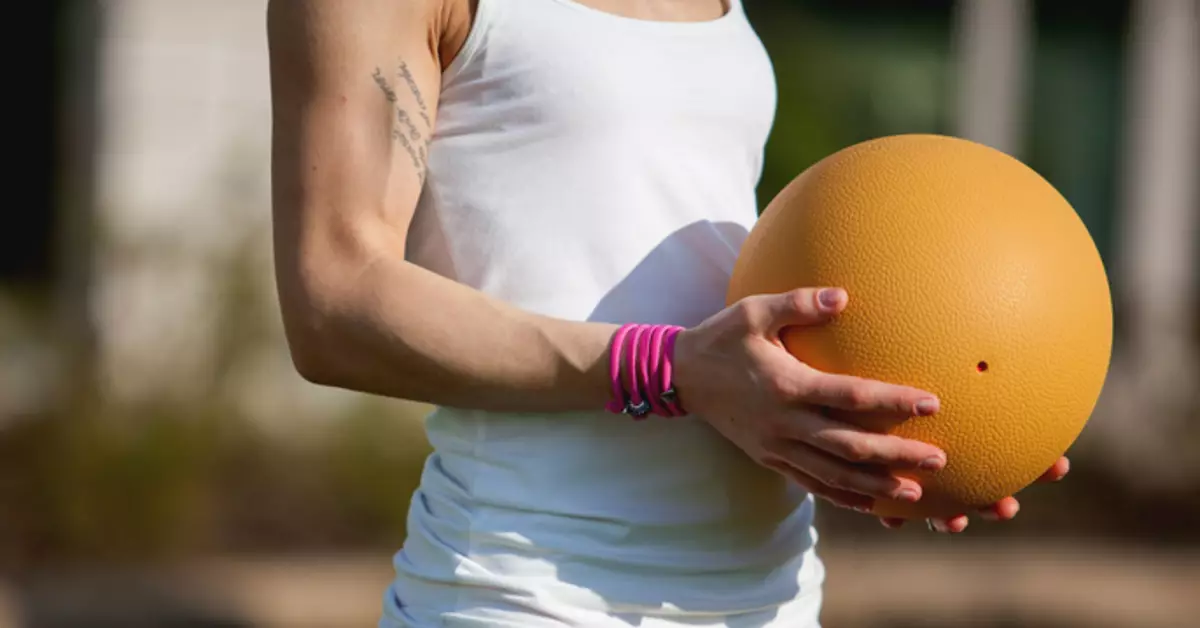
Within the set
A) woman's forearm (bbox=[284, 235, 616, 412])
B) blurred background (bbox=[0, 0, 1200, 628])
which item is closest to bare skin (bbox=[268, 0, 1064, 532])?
woman's forearm (bbox=[284, 235, 616, 412])

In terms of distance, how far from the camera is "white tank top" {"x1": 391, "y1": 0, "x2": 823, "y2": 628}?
187 centimetres

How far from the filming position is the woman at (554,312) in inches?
70.3

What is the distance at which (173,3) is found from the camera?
6.82 meters

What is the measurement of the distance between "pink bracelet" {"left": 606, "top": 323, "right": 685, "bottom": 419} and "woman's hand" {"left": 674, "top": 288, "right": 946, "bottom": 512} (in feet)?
0.07

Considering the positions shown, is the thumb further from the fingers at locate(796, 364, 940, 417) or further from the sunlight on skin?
the sunlight on skin

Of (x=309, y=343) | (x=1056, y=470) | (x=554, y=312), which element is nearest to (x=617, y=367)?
(x=554, y=312)

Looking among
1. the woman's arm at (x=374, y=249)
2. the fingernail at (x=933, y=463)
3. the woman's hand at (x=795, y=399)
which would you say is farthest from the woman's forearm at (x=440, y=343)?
the fingernail at (x=933, y=463)

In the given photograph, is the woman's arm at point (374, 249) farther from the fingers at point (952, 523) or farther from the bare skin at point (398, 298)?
the fingers at point (952, 523)

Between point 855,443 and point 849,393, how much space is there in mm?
63

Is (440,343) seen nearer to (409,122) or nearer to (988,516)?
(409,122)

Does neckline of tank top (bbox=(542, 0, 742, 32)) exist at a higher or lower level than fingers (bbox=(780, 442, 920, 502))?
higher

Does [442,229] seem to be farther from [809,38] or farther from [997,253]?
[809,38]

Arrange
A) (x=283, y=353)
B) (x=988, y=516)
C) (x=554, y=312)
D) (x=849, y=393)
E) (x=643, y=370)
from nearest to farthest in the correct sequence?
(x=849, y=393), (x=643, y=370), (x=554, y=312), (x=988, y=516), (x=283, y=353)

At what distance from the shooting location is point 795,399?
1702mm
